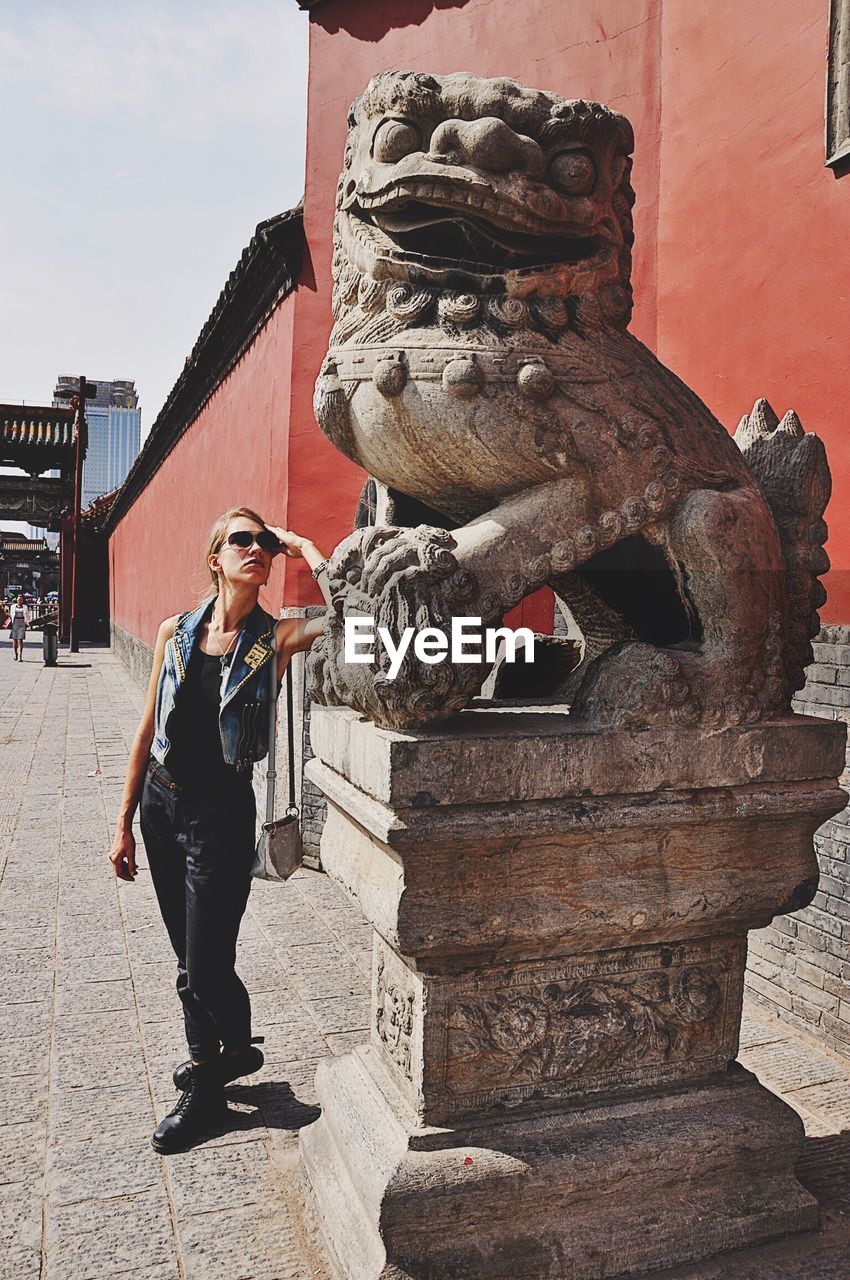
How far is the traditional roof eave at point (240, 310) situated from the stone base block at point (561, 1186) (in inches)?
177

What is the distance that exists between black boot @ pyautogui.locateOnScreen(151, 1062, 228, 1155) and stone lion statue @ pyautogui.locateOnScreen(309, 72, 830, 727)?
4.07 feet

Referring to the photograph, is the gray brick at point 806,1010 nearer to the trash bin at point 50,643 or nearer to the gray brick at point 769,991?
→ the gray brick at point 769,991

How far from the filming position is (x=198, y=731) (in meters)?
2.44

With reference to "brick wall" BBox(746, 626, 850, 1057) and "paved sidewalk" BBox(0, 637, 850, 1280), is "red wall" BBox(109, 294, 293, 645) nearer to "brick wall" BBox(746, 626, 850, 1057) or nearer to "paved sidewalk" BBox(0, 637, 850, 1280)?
"paved sidewalk" BBox(0, 637, 850, 1280)

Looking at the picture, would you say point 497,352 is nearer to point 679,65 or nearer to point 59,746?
point 679,65

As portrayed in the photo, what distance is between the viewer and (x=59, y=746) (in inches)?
347

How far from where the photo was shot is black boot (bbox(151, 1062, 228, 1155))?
7.91ft

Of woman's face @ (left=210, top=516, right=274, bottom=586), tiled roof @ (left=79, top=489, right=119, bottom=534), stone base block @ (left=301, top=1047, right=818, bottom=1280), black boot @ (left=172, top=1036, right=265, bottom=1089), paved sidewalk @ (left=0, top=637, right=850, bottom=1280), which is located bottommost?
paved sidewalk @ (left=0, top=637, right=850, bottom=1280)

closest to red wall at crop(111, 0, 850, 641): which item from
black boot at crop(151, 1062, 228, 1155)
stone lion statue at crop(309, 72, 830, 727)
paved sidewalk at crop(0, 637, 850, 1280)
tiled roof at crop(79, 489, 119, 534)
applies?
stone lion statue at crop(309, 72, 830, 727)

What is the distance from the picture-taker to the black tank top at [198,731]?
2436mm

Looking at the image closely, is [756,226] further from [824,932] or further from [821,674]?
[824,932]

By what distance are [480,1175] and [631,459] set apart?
1449mm
